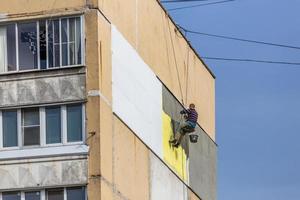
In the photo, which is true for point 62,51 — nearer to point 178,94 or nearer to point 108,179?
point 108,179

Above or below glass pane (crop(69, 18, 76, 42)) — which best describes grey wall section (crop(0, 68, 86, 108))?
below

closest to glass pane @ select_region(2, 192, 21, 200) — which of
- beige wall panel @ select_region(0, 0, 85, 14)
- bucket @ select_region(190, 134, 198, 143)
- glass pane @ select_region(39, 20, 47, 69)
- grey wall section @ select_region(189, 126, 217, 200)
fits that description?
glass pane @ select_region(39, 20, 47, 69)

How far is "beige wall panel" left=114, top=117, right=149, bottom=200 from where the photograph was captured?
3941 centimetres

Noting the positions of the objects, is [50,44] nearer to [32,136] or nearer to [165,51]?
[32,136]

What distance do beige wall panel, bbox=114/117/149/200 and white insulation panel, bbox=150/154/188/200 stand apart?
0.89 m

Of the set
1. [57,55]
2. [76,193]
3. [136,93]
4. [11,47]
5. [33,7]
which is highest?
[33,7]

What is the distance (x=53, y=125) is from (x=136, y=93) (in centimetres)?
492

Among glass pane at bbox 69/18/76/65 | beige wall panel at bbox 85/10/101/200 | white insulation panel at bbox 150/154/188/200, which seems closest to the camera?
beige wall panel at bbox 85/10/101/200

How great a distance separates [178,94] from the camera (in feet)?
160

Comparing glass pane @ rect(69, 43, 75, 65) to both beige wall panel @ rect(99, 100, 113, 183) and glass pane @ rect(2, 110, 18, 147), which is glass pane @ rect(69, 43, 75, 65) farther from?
glass pane @ rect(2, 110, 18, 147)

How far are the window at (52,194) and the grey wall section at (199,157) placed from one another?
975 centimetres

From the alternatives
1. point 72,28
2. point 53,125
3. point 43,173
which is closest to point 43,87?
point 53,125

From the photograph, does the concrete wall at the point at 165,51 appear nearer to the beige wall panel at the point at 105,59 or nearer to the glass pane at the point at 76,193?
the beige wall panel at the point at 105,59

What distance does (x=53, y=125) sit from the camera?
38312mm
